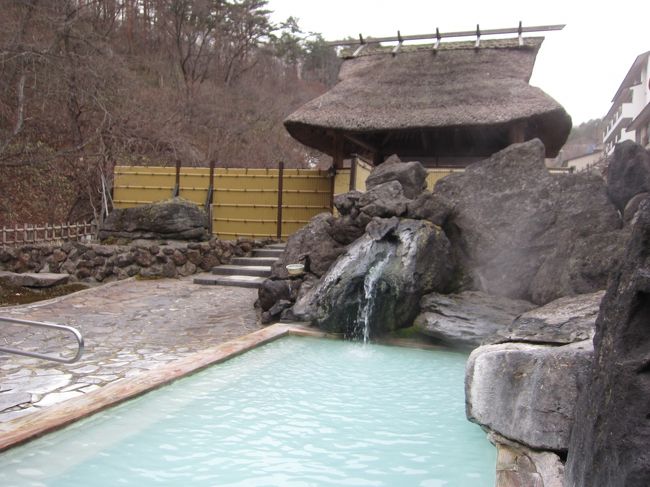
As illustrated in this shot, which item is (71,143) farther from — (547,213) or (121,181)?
(547,213)

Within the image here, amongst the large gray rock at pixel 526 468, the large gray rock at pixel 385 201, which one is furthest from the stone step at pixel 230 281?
the large gray rock at pixel 526 468

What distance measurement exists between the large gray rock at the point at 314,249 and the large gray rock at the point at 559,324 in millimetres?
3762

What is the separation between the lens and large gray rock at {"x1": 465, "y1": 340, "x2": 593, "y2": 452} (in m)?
2.81

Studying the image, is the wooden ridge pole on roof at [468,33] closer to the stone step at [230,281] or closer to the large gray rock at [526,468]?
the stone step at [230,281]

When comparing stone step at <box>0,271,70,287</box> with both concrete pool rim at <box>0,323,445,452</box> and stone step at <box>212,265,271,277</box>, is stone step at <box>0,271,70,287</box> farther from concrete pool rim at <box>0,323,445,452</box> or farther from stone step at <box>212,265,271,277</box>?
concrete pool rim at <box>0,323,445,452</box>

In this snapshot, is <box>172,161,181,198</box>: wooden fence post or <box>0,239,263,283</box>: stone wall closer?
<box>0,239,263,283</box>: stone wall

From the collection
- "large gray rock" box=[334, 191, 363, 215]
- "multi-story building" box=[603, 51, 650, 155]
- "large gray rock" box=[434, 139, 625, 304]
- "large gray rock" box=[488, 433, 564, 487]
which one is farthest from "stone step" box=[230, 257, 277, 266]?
"multi-story building" box=[603, 51, 650, 155]

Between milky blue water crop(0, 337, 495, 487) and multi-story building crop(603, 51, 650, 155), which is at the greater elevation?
multi-story building crop(603, 51, 650, 155)

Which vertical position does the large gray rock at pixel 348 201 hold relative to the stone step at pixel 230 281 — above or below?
above

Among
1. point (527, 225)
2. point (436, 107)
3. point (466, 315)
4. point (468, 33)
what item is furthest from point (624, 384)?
point (468, 33)

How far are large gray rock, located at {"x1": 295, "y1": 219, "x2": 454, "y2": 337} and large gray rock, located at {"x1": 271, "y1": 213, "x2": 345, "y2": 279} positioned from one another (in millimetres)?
637

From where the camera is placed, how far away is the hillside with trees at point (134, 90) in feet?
34.0

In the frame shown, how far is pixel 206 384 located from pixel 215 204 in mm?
8577

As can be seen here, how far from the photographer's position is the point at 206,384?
438cm
